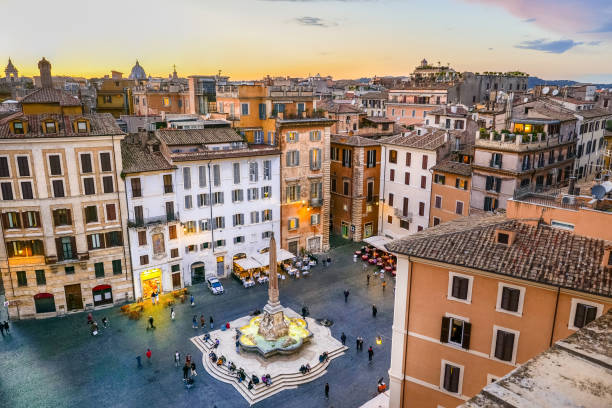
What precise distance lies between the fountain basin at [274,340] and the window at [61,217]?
57.2 feet

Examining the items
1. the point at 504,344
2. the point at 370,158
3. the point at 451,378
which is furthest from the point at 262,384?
the point at 370,158

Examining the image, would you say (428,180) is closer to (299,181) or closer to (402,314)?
(299,181)

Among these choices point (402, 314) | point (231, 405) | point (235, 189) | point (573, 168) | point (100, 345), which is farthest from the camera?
point (573, 168)

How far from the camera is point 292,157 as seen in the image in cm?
4816

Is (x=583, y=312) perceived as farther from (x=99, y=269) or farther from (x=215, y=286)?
(x=99, y=269)

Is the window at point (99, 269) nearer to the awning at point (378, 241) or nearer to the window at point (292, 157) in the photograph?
the window at point (292, 157)

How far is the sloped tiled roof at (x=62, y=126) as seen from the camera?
116ft

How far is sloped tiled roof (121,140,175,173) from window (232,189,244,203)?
702 centimetres

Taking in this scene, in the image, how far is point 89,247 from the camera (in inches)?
A: 1526

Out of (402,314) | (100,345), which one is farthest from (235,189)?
(402,314)

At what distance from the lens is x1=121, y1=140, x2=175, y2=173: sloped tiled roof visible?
3938cm

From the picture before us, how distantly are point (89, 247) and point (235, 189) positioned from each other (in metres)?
14.3

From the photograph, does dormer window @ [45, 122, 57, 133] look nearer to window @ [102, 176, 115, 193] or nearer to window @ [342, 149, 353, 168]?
window @ [102, 176, 115, 193]

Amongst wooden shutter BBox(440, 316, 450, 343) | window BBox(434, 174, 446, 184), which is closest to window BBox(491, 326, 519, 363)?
wooden shutter BBox(440, 316, 450, 343)
